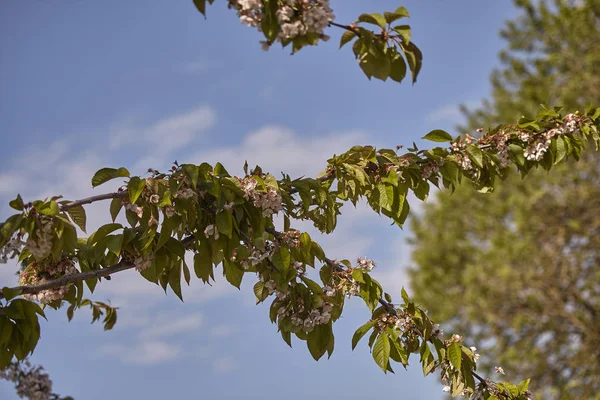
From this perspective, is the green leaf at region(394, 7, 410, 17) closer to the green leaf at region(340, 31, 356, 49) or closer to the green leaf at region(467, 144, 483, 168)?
the green leaf at region(340, 31, 356, 49)

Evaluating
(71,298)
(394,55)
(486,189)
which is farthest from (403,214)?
(71,298)

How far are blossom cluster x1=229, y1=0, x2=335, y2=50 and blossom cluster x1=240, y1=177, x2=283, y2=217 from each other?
1.70 feet

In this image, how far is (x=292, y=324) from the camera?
6.21ft

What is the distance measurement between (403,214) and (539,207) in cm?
707

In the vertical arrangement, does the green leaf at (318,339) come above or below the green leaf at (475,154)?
below

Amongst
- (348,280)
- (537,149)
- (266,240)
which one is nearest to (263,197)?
(266,240)

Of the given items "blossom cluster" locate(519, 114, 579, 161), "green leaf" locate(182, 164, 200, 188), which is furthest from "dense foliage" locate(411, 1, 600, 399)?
"green leaf" locate(182, 164, 200, 188)

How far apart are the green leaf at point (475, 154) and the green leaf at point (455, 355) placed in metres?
0.59

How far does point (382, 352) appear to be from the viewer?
75.8 inches

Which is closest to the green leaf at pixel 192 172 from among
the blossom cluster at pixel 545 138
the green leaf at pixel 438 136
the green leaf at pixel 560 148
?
the green leaf at pixel 438 136

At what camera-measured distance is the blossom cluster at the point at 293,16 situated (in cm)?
139

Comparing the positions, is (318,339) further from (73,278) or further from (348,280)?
(73,278)

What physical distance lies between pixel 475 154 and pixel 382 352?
2.43ft

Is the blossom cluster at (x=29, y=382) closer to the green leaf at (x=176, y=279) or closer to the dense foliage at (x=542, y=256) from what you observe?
the green leaf at (x=176, y=279)
